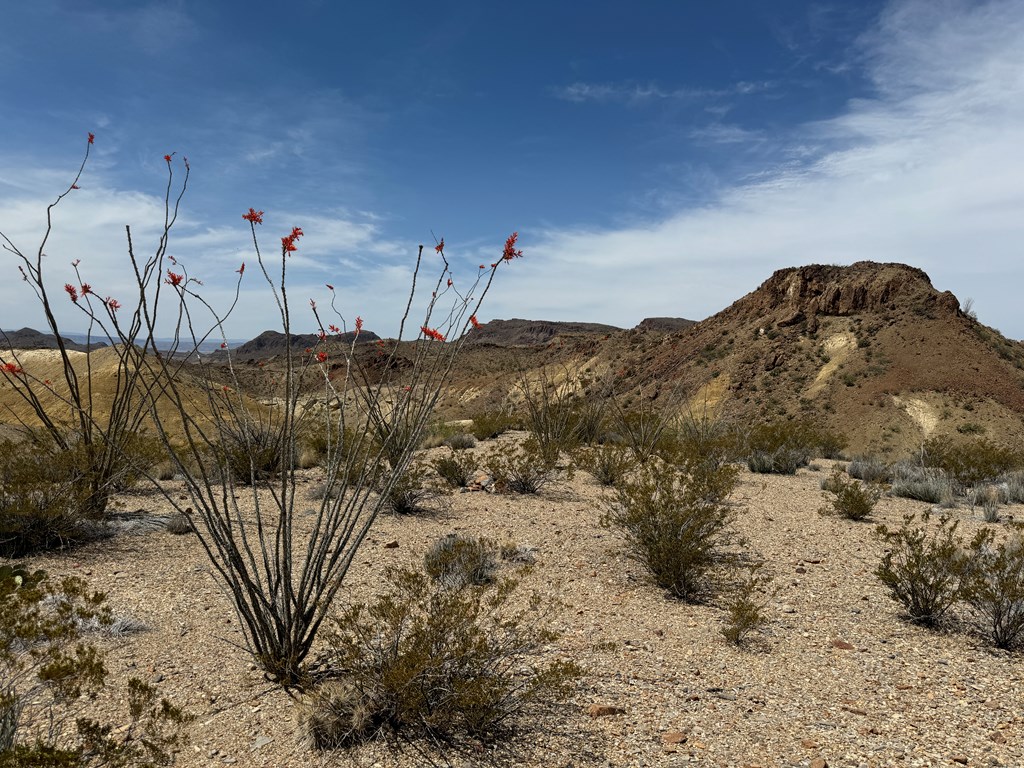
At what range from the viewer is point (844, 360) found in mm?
31453

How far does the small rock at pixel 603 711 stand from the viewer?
3427mm

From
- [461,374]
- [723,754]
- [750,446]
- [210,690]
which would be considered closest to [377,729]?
[210,690]

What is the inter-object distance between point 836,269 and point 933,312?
7329mm

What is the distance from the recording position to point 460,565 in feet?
17.8

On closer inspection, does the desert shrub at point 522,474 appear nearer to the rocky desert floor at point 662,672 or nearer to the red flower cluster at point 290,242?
the rocky desert floor at point 662,672

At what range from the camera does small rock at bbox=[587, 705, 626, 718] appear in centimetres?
343

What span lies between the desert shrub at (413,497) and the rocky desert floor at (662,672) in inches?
42.4

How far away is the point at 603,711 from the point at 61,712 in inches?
111

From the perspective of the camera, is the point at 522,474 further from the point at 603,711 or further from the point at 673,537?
the point at 603,711

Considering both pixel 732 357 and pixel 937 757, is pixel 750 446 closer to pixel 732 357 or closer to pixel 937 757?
pixel 937 757

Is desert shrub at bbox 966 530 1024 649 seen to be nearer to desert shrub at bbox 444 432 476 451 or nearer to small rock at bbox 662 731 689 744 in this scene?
small rock at bbox 662 731 689 744

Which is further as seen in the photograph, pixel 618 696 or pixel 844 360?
pixel 844 360

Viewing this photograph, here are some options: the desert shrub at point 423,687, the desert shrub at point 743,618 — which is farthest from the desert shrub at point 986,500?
the desert shrub at point 423,687

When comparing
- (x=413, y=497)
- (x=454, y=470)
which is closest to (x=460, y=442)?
(x=454, y=470)
